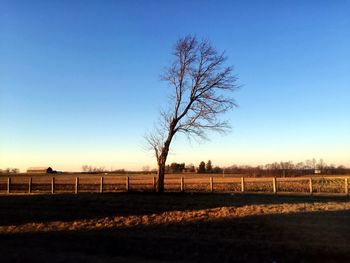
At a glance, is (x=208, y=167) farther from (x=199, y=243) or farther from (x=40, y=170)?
(x=199, y=243)

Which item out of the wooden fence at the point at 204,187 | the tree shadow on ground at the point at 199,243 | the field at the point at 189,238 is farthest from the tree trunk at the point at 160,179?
the tree shadow on ground at the point at 199,243

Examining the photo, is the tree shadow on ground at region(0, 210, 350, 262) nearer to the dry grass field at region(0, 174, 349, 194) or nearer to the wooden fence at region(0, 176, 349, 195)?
the wooden fence at region(0, 176, 349, 195)

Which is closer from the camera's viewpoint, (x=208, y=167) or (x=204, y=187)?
(x=204, y=187)

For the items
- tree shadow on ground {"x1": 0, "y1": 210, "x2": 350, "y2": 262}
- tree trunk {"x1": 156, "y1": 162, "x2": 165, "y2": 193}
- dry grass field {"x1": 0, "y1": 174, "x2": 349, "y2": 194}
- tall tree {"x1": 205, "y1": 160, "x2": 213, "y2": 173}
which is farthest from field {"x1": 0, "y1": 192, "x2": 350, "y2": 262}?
tall tree {"x1": 205, "y1": 160, "x2": 213, "y2": 173}

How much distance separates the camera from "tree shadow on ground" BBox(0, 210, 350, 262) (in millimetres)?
9078

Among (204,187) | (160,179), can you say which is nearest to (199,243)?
(160,179)

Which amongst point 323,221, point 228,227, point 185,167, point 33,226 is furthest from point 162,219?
point 185,167

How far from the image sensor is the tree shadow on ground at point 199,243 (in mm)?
9078

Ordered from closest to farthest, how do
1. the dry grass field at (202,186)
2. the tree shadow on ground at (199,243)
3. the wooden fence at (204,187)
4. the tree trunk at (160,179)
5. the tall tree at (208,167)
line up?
the tree shadow on ground at (199,243) < the tree trunk at (160,179) < the wooden fence at (204,187) < the dry grass field at (202,186) < the tall tree at (208,167)

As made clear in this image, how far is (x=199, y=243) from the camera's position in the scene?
1018 cm

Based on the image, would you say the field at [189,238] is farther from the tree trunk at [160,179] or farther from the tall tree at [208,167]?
the tall tree at [208,167]

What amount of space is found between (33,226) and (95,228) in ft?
A: 7.71

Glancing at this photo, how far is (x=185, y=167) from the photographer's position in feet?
463

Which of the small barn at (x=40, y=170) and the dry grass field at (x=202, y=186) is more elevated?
the small barn at (x=40, y=170)
